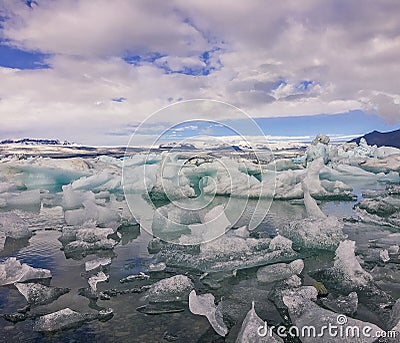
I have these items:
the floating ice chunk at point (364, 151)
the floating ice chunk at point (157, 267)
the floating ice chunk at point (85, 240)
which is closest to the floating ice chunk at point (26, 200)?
the floating ice chunk at point (85, 240)

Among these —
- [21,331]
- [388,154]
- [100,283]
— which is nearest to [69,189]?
[100,283]

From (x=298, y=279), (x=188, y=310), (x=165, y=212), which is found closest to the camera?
(x=188, y=310)

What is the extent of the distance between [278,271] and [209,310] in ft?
4.80

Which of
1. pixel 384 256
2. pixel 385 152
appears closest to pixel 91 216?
pixel 384 256

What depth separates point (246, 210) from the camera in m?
9.89

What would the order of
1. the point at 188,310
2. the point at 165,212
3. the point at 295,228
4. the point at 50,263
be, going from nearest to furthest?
the point at 188,310, the point at 50,263, the point at 295,228, the point at 165,212

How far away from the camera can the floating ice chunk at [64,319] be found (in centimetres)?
350

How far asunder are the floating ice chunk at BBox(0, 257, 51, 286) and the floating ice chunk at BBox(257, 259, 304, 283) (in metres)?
2.72

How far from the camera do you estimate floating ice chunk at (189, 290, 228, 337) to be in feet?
11.2

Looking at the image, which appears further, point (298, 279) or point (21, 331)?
point (298, 279)

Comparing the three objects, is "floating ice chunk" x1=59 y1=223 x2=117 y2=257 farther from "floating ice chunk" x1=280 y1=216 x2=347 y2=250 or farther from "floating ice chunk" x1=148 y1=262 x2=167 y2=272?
"floating ice chunk" x1=280 y1=216 x2=347 y2=250

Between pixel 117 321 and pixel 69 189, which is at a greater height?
pixel 69 189

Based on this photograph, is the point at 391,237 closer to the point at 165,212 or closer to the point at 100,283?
the point at 165,212

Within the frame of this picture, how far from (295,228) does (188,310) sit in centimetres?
292
